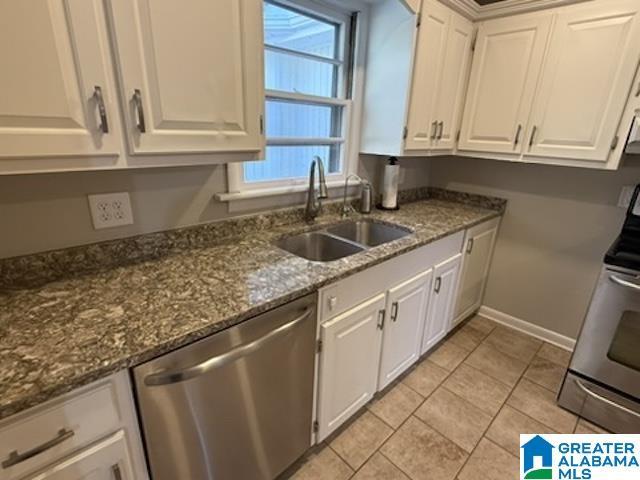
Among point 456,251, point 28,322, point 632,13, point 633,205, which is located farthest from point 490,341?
point 28,322

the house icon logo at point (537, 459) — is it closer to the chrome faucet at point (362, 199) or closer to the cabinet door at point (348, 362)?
the cabinet door at point (348, 362)

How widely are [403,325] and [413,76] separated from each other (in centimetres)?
137

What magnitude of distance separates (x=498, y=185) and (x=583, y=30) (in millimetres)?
1004

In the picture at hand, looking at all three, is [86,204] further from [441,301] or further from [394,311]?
[441,301]

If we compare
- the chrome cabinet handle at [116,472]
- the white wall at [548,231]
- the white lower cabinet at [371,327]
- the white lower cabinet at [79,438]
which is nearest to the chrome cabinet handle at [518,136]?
the white wall at [548,231]

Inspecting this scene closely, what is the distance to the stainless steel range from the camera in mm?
1568

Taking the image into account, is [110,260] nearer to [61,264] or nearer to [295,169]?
[61,264]

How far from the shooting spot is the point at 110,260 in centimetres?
123

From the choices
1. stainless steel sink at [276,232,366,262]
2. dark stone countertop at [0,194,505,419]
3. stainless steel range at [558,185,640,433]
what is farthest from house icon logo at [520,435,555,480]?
stainless steel sink at [276,232,366,262]

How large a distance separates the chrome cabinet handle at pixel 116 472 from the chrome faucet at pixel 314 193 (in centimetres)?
132

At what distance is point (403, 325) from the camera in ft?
5.81

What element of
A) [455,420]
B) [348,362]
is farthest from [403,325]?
[455,420]

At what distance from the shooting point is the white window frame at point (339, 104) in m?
1.60

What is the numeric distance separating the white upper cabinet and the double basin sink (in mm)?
471
